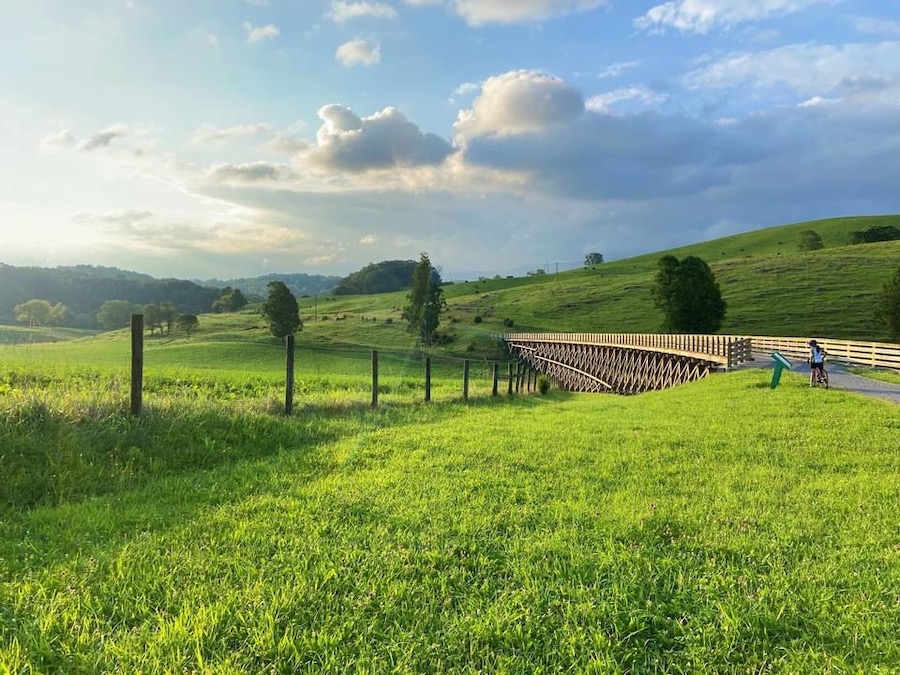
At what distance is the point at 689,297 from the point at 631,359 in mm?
25565

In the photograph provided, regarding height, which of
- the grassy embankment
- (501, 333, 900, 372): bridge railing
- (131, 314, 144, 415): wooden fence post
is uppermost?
(131, 314, 144, 415): wooden fence post

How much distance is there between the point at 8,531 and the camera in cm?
517

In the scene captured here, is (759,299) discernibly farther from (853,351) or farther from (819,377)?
(819,377)

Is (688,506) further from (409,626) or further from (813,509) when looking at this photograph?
(409,626)

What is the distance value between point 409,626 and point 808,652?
2.55m

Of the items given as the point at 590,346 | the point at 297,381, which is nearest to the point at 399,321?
the point at 590,346

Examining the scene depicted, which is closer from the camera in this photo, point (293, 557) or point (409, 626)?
point (409, 626)

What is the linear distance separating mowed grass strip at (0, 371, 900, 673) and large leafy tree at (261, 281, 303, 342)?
A: 6118 centimetres

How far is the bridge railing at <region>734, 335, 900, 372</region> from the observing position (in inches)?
917

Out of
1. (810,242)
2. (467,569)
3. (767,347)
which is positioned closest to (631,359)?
(767,347)

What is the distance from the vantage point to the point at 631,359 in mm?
36719

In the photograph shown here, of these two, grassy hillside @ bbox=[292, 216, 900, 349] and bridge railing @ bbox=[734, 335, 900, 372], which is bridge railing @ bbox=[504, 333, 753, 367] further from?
grassy hillside @ bbox=[292, 216, 900, 349]

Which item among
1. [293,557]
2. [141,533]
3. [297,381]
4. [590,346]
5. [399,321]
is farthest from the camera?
[399,321]

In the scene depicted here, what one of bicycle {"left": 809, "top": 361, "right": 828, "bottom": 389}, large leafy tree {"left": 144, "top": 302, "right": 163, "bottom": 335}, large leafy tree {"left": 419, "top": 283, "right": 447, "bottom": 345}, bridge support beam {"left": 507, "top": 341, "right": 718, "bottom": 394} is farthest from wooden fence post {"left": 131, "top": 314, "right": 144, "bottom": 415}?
large leafy tree {"left": 144, "top": 302, "right": 163, "bottom": 335}
